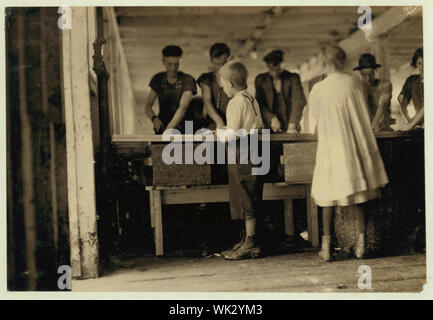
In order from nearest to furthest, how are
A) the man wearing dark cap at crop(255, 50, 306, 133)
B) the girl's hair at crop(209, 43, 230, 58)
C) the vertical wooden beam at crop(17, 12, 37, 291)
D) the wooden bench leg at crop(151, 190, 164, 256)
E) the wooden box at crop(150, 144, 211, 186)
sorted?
the vertical wooden beam at crop(17, 12, 37, 291)
the wooden box at crop(150, 144, 211, 186)
the wooden bench leg at crop(151, 190, 164, 256)
the girl's hair at crop(209, 43, 230, 58)
the man wearing dark cap at crop(255, 50, 306, 133)

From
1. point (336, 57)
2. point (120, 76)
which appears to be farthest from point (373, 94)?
point (120, 76)

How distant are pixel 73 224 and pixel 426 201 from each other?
302 centimetres

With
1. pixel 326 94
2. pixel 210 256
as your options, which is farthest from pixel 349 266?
pixel 326 94

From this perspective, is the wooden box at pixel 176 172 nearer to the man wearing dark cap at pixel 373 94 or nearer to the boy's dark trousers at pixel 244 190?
the boy's dark trousers at pixel 244 190

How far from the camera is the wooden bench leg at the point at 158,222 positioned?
15.4ft

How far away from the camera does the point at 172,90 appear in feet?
17.0

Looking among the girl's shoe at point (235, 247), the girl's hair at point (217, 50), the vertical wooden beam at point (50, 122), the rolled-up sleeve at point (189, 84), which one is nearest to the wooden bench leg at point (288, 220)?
the girl's shoe at point (235, 247)

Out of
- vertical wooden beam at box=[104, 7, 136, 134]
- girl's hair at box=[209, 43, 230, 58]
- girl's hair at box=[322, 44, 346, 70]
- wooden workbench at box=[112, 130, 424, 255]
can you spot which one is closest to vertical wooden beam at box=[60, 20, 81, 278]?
wooden workbench at box=[112, 130, 424, 255]

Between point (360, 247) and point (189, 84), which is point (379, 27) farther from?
point (360, 247)

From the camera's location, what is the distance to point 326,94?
4.53 meters

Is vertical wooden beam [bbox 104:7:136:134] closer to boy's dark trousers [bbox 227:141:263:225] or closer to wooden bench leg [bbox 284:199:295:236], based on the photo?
boy's dark trousers [bbox 227:141:263:225]

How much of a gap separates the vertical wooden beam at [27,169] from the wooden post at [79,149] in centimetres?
30

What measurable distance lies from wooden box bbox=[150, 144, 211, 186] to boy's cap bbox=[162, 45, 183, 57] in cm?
107

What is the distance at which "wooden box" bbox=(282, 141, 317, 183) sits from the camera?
→ 4586 mm
